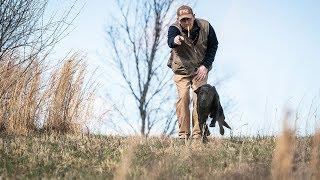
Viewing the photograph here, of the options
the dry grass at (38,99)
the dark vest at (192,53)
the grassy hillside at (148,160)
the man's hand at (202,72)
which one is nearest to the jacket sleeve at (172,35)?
the dark vest at (192,53)

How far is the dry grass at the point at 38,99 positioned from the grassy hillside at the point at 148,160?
7.85 feet

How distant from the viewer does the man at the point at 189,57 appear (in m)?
8.06

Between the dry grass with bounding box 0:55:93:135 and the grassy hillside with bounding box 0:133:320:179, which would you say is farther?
the dry grass with bounding box 0:55:93:135

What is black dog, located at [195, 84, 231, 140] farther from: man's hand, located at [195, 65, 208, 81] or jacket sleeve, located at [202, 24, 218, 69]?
jacket sleeve, located at [202, 24, 218, 69]

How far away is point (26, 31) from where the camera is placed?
376 inches

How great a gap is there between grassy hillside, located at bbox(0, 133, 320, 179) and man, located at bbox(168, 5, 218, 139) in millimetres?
659

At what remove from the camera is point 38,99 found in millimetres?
10539

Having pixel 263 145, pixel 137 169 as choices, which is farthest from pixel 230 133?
pixel 137 169

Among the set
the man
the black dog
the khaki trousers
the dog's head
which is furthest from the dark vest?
the dog's head

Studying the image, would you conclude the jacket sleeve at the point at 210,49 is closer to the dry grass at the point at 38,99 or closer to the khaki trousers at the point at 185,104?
the khaki trousers at the point at 185,104

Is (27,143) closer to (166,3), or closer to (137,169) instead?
(137,169)

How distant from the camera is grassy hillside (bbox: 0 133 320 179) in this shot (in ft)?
16.3

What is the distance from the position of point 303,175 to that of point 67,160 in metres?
2.63

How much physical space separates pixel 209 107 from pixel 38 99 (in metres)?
4.12
